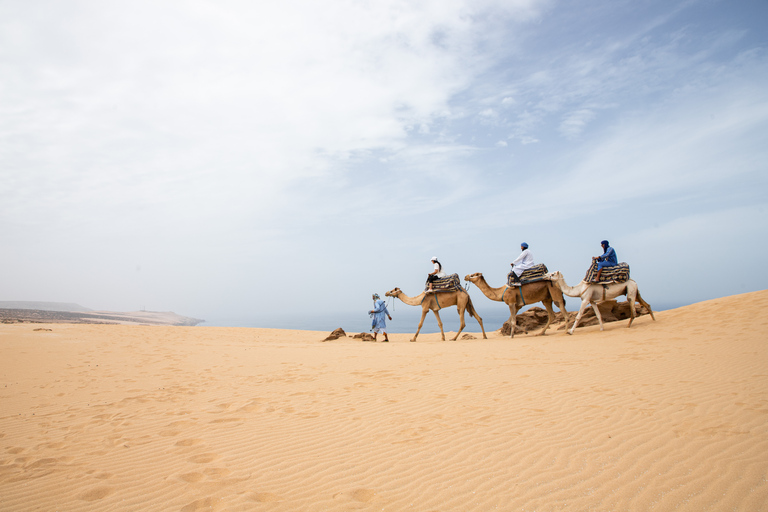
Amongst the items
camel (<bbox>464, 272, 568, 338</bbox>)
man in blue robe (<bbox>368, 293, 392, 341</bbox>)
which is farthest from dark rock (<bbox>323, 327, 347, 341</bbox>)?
camel (<bbox>464, 272, 568, 338</bbox>)

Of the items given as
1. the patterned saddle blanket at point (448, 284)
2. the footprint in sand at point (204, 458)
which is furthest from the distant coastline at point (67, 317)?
the footprint in sand at point (204, 458)

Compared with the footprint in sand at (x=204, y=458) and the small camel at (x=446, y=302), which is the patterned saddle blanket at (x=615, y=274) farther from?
the footprint in sand at (x=204, y=458)

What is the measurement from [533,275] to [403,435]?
456 inches

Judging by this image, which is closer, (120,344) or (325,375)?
(325,375)

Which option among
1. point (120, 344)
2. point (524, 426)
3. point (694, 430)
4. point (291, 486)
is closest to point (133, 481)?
point (291, 486)

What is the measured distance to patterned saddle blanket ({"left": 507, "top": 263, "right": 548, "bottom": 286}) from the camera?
15062 millimetres

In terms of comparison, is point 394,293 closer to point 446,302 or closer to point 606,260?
point 446,302

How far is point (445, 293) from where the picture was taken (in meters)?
16.6

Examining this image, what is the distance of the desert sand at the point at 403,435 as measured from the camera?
354cm

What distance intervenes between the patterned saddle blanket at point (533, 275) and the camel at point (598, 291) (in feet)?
1.15

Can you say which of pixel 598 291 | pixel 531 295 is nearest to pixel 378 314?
pixel 531 295

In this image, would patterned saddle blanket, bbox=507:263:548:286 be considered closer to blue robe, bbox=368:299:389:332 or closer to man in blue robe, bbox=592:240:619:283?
man in blue robe, bbox=592:240:619:283

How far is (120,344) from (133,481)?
1348 centimetres

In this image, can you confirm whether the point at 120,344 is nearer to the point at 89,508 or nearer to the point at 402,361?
the point at 402,361
